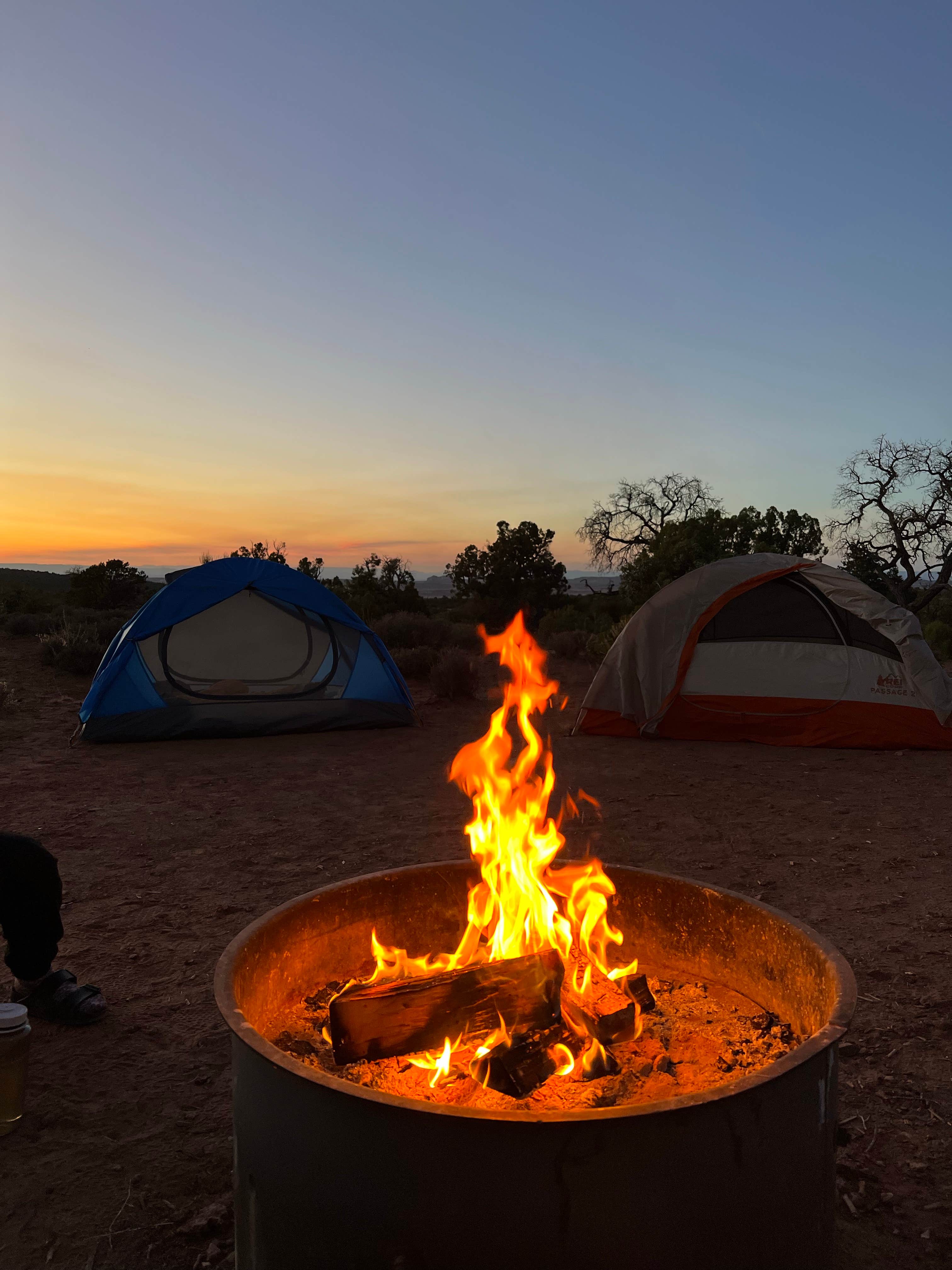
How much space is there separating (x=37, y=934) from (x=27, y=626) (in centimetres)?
1513

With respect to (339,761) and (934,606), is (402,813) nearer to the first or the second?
(339,761)

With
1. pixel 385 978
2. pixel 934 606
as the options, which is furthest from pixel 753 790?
pixel 934 606

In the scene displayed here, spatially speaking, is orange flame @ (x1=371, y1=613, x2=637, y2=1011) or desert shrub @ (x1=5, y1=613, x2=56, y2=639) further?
desert shrub @ (x1=5, y1=613, x2=56, y2=639)

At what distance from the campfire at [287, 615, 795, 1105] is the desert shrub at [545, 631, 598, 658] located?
496 inches

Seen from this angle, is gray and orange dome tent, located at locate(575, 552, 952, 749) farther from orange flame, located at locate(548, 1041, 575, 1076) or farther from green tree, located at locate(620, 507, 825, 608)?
green tree, located at locate(620, 507, 825, 608)

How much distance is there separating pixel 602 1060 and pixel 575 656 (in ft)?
44.7

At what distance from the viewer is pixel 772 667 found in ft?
26.5

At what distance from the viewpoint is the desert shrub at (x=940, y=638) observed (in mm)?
15367

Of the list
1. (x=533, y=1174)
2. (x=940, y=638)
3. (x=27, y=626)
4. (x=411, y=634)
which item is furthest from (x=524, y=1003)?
(x=940, y=638)

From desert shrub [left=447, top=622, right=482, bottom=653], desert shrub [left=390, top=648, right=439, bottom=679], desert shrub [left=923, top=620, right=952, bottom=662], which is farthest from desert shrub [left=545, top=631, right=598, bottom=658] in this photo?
desert shrub [left=923, top=620, right=952, bottom=662]

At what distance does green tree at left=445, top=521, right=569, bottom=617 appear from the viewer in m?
27.3

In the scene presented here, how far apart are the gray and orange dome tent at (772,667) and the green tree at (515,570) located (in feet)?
61.7

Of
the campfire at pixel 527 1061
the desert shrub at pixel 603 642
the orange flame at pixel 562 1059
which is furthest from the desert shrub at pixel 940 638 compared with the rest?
the orange flame at pixel 562 1059

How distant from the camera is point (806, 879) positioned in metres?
4.62
